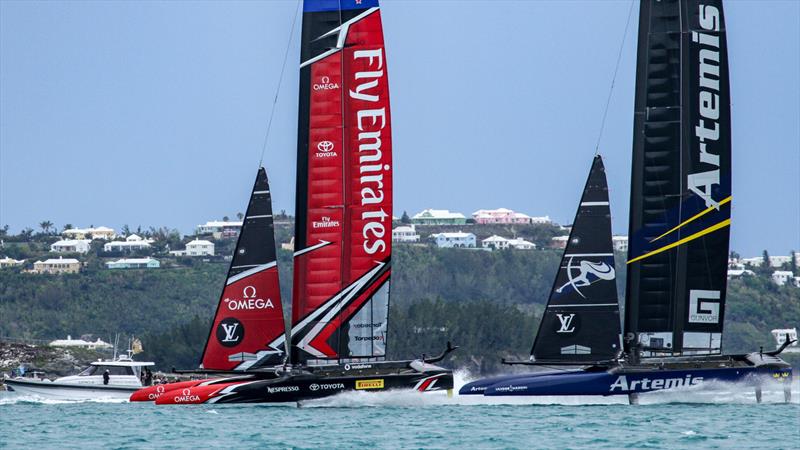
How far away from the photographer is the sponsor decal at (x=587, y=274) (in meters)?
39.6

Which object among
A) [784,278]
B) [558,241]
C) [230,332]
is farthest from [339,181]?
[558,241]

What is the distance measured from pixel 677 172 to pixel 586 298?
3601mm

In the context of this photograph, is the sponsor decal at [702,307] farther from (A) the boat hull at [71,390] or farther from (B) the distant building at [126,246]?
(B) the distant building at [126,246]

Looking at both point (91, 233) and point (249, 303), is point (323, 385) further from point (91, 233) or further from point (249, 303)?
point (91, 233)

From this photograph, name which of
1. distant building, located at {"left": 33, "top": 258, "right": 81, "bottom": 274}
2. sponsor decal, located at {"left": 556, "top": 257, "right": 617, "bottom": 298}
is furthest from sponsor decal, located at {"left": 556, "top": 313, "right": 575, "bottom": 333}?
distant building, located at {"left": 33, "top": 258, "right": 81, "bottom": 274}

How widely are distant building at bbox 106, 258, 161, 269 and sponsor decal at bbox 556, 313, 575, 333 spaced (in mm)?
99814

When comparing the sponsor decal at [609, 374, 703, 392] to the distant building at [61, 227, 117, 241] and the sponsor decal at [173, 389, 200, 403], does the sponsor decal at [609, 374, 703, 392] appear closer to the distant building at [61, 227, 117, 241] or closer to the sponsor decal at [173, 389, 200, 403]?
the sponsor decal at [173, 389, 200, 403]

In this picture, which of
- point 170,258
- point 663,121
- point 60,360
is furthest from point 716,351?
point 170,258

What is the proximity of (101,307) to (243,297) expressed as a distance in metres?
75.9

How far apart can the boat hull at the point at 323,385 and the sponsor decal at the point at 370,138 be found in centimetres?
324

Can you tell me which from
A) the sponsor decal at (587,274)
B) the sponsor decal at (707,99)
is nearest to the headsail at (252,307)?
the sponsor decal at (587,274)

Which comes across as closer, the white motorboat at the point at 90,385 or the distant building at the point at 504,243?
the white motorboat at the point at 90,385

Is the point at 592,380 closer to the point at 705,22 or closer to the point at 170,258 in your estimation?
the point at 705,22

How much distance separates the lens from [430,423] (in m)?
35.0
